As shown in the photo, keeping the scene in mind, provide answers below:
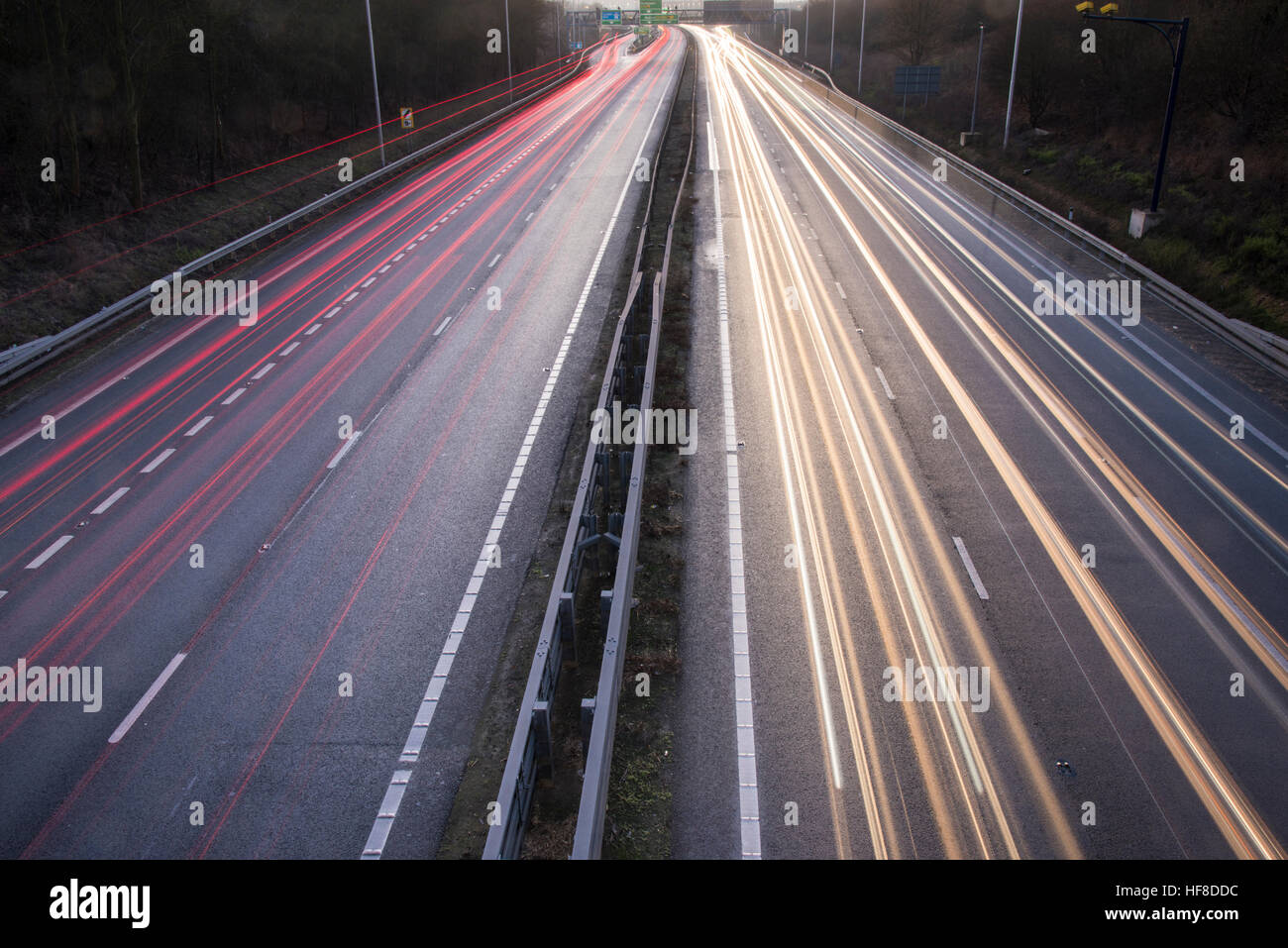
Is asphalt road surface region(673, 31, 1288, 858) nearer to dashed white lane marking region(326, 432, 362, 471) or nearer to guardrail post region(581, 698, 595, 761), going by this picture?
guardrail post region(581, 698, 595, 761)

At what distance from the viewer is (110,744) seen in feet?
31.0

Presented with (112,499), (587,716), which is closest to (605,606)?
(587,716)

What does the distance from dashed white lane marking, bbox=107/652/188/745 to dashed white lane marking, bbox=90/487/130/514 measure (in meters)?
4.54

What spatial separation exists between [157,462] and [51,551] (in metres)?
2.91

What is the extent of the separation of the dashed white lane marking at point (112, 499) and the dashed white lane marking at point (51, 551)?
733 millimetres

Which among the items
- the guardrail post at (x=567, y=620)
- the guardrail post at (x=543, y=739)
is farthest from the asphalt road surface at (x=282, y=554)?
the guardrail post at (x=567, y=620)

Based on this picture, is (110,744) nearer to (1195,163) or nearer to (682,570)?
(682,570)

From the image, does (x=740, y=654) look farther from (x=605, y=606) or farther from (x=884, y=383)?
(x=884, y=383)

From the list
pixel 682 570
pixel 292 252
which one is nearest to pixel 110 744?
pixel 682 570

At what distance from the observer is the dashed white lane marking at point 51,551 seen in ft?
41.5

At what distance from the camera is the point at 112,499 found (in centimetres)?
1440

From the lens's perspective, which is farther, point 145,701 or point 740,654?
point 740,654

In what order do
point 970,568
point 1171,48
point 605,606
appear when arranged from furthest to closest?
1. point 1171,48
2. point 970,568
3. point 605,606

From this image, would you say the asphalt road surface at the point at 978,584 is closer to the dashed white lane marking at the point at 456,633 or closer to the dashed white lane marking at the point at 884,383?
the dashed white lane marking at the point at 884,383
